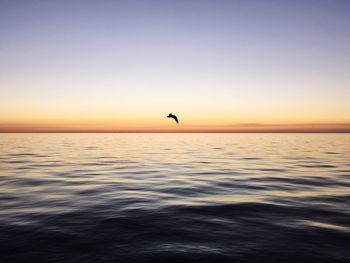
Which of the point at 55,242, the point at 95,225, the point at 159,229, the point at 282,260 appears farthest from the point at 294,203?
the point at 55,242

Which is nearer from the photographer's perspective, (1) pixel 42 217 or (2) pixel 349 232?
(2) pixel 349 232

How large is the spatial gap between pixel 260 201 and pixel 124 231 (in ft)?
19.6

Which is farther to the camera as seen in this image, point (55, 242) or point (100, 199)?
point (100, 199)

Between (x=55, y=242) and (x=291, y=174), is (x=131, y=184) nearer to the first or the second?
(x=55, y=242)

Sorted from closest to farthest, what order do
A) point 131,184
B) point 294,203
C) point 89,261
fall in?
1. point 89,261
2. point 294,203
3. point 131,184

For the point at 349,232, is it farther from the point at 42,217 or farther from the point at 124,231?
the point at 42,217

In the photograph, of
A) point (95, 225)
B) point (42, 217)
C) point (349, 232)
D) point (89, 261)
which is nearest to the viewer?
point (89, 261)

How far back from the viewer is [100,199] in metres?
10.9

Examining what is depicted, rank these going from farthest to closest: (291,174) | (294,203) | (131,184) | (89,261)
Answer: (291,174) < (131,184) < (294,203) < (89,261)

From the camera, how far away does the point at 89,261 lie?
5.57 meters

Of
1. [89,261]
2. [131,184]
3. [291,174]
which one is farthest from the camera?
[291,174]

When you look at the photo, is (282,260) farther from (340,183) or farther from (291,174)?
(291,174)

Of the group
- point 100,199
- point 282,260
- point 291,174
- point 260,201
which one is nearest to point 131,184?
point 100,199

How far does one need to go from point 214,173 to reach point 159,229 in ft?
36.2
